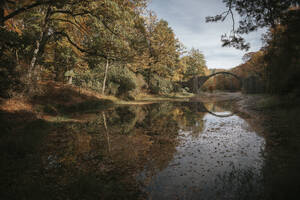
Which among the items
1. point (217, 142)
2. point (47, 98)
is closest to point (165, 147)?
point (217, 142)

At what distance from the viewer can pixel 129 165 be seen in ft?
13.9

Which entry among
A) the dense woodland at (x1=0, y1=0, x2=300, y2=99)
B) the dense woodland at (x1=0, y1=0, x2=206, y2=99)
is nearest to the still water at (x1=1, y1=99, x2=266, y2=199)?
the dense woodland at (x1=0, y1=0, x2=300, y2=99)

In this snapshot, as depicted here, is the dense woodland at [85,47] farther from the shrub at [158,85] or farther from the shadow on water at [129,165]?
the shadow on water at [129,165]

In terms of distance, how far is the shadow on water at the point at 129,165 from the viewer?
3.12 m

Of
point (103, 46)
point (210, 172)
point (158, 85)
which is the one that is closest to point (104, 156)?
point (210, 172)

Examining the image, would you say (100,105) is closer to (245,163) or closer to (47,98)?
(47,98)

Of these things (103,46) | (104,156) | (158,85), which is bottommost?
(104,156)

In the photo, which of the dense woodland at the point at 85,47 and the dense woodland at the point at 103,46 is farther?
the dense woodland at the point at 85,47

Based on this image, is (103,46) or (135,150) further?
(103,46)

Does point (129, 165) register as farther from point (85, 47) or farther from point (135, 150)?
point (85, 47)

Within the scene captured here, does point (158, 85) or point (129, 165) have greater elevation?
point (158, 85)

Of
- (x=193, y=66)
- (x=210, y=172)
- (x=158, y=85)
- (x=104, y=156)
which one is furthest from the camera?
(x=193, y=66)

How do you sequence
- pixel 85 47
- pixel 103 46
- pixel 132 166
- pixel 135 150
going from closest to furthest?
pixel 132 166
pixel 135 150
pixel 103 46
pixel 85 47

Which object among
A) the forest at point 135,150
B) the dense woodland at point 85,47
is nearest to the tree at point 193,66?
the dense woodland at point 85,47
